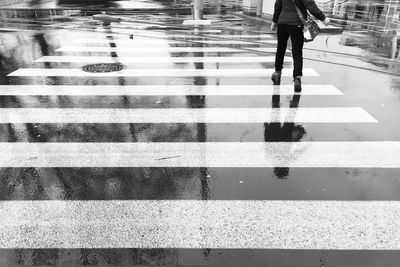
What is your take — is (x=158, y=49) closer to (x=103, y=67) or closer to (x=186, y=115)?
(x=103, y=67)

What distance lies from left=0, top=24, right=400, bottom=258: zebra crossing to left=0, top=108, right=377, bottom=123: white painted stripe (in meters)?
0.02

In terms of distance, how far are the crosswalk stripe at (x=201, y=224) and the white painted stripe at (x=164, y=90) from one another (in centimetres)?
346

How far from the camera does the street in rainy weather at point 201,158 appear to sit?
118 inches

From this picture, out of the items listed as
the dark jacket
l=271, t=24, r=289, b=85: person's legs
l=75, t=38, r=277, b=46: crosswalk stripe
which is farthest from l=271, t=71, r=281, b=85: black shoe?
l=75, t=38, r=277, b=46: crosswalk stripe

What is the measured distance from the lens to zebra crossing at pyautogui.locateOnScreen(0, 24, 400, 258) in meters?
3.05

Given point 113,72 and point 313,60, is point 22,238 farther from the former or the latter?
point 313,60

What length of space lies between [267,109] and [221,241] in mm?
3349

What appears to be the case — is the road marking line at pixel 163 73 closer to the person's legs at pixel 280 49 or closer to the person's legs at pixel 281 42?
the person's legs at pixel 280 49

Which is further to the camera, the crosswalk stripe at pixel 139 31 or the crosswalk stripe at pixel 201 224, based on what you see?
the crosswalk stripe at pixel 139 31

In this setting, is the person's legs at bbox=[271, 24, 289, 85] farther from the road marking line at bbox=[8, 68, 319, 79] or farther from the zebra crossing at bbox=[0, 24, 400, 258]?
the road marking line at bbox=[8, 68, 319, 79]

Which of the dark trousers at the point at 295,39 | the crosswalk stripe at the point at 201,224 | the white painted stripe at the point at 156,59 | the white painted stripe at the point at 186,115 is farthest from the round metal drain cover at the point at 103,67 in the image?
the crosswalk stripe at the point at 201,224

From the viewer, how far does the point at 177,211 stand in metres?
3.41

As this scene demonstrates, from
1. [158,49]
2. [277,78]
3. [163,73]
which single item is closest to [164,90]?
[163,73]

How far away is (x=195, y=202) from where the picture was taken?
3.55 metres
